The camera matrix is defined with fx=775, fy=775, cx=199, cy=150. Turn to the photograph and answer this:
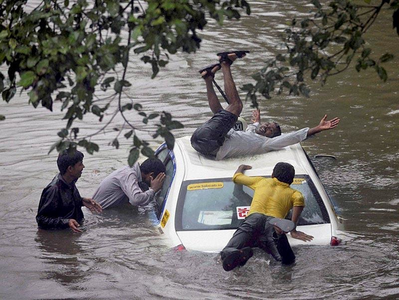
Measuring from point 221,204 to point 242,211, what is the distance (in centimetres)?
22

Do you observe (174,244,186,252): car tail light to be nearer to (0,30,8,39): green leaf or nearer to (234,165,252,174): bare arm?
(234,165,252,174): bare arm

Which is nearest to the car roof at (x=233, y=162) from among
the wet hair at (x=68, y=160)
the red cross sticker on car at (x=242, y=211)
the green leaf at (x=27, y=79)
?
the red cross sticker on car at (x=242, y=211)

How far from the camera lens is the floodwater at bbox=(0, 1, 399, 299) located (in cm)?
740

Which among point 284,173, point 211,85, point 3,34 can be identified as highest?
point 3,34

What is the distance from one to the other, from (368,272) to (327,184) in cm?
330

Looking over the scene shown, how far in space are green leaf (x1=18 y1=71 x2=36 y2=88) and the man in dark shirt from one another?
397 cm

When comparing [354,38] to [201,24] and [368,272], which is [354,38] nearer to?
[201,24]

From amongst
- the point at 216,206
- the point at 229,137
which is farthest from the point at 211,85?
the point at 216,206

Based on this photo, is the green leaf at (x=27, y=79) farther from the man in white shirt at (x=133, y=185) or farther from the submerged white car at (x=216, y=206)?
the man in white shirt at (x=133, y=185)

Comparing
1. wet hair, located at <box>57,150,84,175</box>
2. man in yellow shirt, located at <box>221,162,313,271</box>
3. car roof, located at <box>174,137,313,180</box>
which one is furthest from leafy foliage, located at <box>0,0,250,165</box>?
wet hair, located at <box>57,150,84,175</box>

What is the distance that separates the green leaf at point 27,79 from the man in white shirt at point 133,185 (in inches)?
170

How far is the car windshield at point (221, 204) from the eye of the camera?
7.71 metres

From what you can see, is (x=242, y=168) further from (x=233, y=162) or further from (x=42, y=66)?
(x=42, y=66)

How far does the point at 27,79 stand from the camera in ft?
15.5
